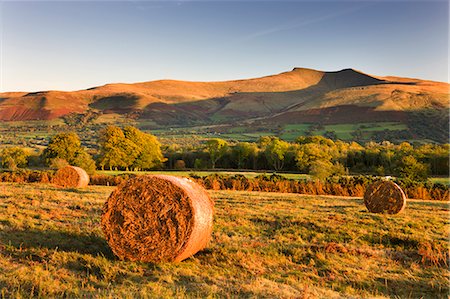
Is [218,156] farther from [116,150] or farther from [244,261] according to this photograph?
[244,261]

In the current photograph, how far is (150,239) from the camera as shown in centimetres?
944

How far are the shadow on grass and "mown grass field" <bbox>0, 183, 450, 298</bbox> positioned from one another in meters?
0.03

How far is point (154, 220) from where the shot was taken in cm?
962

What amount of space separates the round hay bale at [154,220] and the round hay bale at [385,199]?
40.4 feet

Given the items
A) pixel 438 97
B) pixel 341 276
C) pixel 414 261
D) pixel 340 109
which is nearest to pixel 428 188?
pixel 414 261

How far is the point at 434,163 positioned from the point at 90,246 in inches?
2566

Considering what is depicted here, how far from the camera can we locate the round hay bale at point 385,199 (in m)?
18.3

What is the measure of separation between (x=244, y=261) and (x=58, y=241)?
18.3 feet

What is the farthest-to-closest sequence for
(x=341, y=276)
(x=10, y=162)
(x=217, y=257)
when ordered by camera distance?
(x=10, y=162), (x=217, y=257), (x=341, y=276)

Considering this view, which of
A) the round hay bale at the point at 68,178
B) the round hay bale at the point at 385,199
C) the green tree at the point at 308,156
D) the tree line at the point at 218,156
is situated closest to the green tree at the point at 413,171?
the tree line at the point at 218,156

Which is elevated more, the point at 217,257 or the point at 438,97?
the point at 438,97

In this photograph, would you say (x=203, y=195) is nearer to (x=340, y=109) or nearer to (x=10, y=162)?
(x=10, y=162)

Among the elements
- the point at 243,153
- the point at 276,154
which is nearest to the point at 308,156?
the point at 276,154

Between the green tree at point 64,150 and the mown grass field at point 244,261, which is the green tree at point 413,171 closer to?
the mown grass field at point 244,261
